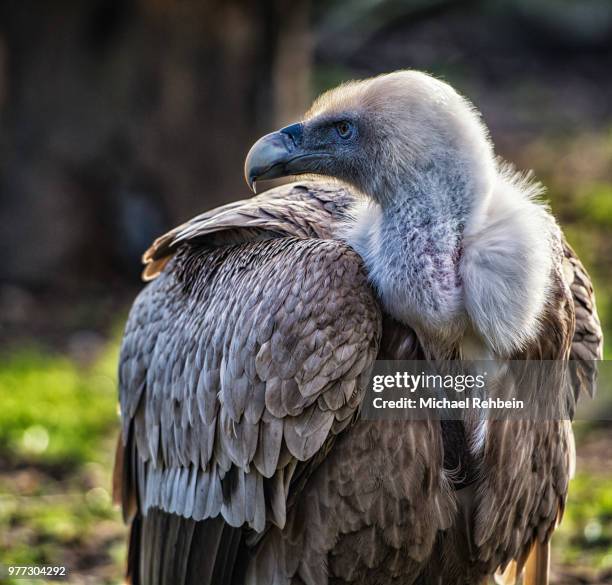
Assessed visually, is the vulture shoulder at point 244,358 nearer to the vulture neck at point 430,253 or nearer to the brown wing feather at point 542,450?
the vulture neck at point 430,253

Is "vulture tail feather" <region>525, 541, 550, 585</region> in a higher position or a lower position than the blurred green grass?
lower

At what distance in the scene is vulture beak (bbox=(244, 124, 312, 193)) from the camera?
4309 millimetres

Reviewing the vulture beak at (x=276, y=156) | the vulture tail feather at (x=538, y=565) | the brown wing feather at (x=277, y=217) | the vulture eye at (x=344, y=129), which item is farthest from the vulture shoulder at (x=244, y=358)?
the vulture tail feather at (x=538, y=565)

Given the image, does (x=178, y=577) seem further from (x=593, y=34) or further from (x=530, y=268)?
(x=593, y=34)

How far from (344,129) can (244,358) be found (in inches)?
36.8

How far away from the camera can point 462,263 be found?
399cm

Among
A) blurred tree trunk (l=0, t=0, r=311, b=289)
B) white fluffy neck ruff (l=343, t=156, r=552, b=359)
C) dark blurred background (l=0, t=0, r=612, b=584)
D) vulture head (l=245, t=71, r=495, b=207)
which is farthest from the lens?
blurred tree trunk (l=0, t=0, r=311, b=289)

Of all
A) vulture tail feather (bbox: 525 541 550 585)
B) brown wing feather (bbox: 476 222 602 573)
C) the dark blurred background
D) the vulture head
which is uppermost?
the dark blurred background

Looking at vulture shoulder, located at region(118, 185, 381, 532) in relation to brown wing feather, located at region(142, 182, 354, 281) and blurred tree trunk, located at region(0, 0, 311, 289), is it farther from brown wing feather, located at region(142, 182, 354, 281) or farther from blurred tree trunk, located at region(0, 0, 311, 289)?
blurred tree trunk, located at region(0, 0, 311, 289)

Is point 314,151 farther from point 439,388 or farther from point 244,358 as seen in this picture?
point 439,388

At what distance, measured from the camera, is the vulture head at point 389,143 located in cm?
405

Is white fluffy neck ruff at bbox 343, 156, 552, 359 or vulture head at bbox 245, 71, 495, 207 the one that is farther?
vulture head at bbox 245, 71, 495, 207

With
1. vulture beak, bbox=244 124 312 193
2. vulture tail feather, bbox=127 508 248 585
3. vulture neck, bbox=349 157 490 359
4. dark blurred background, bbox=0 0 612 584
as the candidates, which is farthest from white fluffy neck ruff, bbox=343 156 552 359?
dark blurred background, bbox=0 0 612 584

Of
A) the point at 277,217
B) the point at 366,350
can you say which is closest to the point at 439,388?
the point at 366,350
